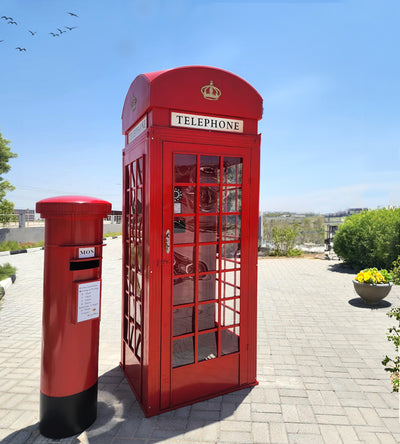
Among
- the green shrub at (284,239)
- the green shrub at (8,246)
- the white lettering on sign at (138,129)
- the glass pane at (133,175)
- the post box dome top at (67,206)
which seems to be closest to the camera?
the post box dome top at (67,206)

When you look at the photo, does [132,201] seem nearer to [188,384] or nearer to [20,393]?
[188,384]

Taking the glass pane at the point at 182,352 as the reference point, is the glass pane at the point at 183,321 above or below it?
above

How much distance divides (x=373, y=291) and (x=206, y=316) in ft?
16.0

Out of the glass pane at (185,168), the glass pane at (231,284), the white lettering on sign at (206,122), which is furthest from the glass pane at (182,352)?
the white lettering on sign at (206,122)

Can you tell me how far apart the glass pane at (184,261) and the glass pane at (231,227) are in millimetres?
393

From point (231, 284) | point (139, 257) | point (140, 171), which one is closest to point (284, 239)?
point (231, 284)

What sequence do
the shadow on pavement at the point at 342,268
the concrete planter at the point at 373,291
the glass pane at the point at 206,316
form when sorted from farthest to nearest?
the shadow on pavement at the point at 342,268 → the concrete planter at the point at 373,291 → the glass pane at the point at 206,316

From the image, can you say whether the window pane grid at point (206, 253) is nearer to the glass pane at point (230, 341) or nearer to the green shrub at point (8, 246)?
the glass pane at point (230, 341)

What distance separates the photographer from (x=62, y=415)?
2.64 m

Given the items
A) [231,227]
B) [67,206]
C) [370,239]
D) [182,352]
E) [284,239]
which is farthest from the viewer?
[284,239]

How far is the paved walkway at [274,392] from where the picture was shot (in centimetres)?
269

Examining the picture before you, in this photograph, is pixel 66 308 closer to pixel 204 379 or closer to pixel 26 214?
pixel 204 379

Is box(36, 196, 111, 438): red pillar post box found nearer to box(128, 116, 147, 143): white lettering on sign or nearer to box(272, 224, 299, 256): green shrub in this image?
box(128, 116, 147, 143): white lettering on sign

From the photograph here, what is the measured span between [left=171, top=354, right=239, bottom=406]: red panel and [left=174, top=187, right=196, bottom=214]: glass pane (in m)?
1.53
